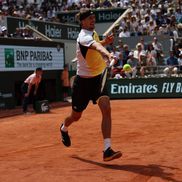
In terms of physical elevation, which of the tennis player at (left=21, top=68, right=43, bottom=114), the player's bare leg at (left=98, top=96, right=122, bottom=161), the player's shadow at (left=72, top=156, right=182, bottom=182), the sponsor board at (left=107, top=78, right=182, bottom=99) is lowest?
the sponsor board at (left=107, top=78, right=182, bottom=99)

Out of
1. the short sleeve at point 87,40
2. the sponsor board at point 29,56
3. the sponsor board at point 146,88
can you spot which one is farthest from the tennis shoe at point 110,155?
the sponsor board at point 146,88

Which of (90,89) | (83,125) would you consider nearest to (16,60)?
(83,125)

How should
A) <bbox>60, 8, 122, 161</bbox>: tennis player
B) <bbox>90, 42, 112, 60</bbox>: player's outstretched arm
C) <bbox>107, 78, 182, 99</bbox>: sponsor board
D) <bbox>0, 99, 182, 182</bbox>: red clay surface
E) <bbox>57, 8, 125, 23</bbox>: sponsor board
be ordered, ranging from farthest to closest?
<bbox>57, 8, 125, 23</bbox>: sponsor board
<bbox>107, 78, 182, 99</bbox>: sponsor board
<bbox>60, 8, 122, 161</bbox>: tennis player
<bbox>90, 42, 112, 60</bbox>: player's outstretched arm
<bbox>0, 99, 182, 182</bbox>: red clay surface

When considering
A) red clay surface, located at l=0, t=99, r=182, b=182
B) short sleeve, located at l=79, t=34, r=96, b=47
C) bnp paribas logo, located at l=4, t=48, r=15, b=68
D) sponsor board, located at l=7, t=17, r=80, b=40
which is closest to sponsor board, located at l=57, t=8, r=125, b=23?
sponsor board, located at l=7, t=17, r=80, b=40

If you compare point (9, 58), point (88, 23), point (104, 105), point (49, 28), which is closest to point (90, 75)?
point (104, 105)

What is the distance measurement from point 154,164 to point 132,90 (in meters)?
16.7

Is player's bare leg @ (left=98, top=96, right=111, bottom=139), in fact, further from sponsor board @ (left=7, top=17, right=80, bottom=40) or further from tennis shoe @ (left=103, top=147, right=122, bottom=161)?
sponsor board @ (left=7, top=17, right=80, bottom=40)

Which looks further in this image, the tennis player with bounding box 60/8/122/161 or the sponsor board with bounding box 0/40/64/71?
the sponsor board with bounding box 0/40/64/71

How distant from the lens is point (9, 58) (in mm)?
20125

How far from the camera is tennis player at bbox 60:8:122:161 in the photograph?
722 centimetres

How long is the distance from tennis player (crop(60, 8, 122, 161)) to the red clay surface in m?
0.51

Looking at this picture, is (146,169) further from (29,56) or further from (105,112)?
(29,56)

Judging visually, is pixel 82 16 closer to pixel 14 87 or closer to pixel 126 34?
pixel 14 87

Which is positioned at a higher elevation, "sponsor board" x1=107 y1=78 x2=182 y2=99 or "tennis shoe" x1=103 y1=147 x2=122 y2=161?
"tennis shoe" x1=103 y1=147 x2=122 y2=161
